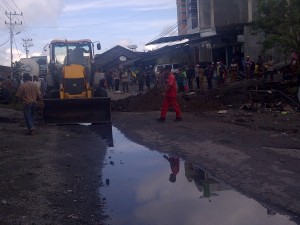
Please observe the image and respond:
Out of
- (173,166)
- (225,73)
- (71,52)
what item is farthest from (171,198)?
(225,73)

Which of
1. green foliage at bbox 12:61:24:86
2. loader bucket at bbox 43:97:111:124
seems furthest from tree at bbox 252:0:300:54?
green foliage at bbox 12:61:24:86

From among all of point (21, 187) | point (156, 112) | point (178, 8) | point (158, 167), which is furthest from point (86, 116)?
point (178, 8)

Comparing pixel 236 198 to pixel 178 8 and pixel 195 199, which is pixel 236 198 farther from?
pixel 178 8

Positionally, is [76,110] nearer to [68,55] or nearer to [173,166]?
[68,55]

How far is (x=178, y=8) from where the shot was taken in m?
63.8

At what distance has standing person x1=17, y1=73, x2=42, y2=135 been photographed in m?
12.8

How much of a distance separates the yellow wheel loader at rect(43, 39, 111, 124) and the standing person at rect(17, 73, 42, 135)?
187 centimetres

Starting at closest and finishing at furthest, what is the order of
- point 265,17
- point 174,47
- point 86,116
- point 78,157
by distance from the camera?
1. point 78,157
2. point 86,116
3. point 265,17
4. point 174,47

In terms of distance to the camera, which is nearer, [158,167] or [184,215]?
[184,215]

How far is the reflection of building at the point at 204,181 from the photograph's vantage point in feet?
24.1

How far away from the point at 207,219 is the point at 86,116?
983 cm

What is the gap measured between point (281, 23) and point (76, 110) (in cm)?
982

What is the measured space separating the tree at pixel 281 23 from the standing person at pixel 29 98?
34.9 feet

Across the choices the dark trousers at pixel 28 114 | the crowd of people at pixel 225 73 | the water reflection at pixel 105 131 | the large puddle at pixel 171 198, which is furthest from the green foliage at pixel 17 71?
the large puddle at pixel 171 198
